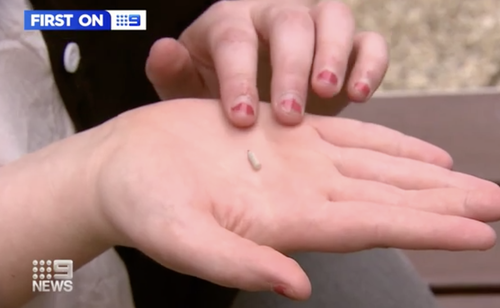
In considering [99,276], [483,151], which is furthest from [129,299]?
[483,151]

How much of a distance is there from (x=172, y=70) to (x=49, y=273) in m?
0.18

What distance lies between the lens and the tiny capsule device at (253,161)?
39cm

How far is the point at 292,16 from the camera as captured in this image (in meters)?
0.45

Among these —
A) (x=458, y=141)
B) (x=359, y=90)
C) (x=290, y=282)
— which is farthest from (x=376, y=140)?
(x=458, y=141)

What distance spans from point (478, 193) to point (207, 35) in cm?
24

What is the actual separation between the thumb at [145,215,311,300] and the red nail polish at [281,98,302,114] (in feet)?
0.36

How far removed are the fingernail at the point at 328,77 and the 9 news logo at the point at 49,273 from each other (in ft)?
0.66

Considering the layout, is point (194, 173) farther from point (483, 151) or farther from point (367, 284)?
point (483, 151)

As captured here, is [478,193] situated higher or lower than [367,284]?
higher

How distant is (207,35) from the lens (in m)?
0.49

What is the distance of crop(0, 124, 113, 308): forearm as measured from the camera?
0.38 metres

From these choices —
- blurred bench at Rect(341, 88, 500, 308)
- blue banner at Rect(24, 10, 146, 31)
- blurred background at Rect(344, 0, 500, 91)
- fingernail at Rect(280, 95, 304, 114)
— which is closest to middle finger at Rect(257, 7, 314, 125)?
fingernail at Rect(280, 95, 304, 114)

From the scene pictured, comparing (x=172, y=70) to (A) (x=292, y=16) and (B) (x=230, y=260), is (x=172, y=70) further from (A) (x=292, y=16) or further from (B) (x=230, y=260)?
(B) (x=230, y=260)

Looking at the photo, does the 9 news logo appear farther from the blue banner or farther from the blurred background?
the blurred background
